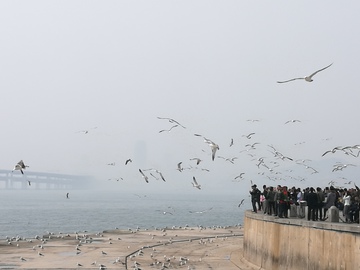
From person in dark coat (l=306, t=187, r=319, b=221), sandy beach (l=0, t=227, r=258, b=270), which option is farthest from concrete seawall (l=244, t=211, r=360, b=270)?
sandy beach (l=0, t=227, r=258, b=270)

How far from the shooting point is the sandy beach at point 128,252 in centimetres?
3297

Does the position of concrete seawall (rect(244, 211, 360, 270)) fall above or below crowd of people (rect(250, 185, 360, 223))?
below

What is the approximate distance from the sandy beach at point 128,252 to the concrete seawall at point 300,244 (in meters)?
2.02

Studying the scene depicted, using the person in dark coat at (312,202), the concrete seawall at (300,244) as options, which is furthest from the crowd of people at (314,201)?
the concrete seawall at (300,244)

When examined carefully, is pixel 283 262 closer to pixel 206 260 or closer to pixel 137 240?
pixel 206 260

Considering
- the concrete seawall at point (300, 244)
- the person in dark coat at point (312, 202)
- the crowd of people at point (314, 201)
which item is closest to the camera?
the concrete seawall at point (300, 244)

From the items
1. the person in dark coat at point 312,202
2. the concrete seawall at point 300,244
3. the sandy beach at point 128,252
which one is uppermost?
the person in dark coat at point 312,202

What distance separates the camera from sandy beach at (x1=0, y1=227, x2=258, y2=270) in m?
33.0

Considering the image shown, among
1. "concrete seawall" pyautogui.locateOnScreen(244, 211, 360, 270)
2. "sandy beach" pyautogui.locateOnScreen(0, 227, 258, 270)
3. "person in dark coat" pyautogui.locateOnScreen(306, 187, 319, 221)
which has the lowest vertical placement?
"sandy beach" pyautogui.locateOnScreen(0, 227, 258, 270)

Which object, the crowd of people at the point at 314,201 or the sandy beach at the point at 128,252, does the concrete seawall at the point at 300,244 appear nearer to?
the crowd of people at the point at 314,201

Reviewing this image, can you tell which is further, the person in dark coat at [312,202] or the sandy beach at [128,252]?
the sandy beach at [128,252]

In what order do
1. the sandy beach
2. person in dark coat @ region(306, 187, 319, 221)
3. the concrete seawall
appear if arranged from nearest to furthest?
the concrete seawall < person in dark coat @ region(306, 187, 319, 221) < the sandy beach

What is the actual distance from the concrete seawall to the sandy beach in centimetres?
202

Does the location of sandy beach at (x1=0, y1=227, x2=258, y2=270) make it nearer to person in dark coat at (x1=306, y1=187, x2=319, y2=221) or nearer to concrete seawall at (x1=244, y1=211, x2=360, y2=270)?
concrete seawall at (x1=244, y1=211, x2=360, y2=270)
